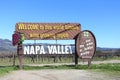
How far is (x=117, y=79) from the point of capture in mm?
17969

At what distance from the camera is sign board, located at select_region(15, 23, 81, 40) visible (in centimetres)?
2695

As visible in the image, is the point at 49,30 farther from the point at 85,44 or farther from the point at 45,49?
the point at 85,44

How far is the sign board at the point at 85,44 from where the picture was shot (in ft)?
84.0

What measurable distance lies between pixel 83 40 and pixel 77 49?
63 cm

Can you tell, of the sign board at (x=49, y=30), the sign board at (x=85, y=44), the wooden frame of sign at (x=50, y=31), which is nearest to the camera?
the sign board at (x=85, y=44)

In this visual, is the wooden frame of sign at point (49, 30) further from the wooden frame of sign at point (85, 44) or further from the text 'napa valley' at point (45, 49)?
the wooden frame of sign at point (85, 44)

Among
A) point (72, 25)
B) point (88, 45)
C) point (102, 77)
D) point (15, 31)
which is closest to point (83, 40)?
point (88, 45)

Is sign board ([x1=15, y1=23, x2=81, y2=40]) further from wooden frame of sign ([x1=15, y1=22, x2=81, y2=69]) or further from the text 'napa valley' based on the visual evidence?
the text 'napa valley'

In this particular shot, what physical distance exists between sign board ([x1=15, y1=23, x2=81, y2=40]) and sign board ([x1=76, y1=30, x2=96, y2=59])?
5.38 feet

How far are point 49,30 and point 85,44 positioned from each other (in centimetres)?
278

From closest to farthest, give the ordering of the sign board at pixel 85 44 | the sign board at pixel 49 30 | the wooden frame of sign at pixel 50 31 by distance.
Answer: the sign board at pixel 85 44
the wooden frame of sign at pixel 50 31
the sign board at pixel 49 30

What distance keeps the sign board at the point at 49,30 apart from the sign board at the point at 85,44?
164cm

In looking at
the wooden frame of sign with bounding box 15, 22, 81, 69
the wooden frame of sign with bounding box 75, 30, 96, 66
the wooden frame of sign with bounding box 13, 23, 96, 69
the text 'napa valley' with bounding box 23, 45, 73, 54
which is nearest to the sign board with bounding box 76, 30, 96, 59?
the wooden frame of sign with bounding box 75, 30, 96, 66

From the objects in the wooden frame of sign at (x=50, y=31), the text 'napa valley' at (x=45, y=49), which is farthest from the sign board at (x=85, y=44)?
the text 'napa valley' at (x=45, y=49)
